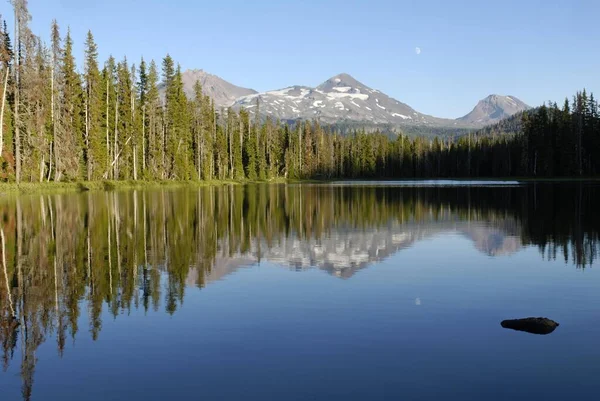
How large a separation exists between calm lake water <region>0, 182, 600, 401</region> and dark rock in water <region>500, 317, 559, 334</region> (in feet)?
0.71

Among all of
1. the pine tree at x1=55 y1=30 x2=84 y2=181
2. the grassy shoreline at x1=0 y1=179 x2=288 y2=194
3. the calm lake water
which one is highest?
the pine tree at x1=55 y1=30 x2=84 y2=181

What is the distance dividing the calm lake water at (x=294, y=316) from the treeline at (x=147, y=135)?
1616 inches

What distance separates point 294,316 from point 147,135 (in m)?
92.6

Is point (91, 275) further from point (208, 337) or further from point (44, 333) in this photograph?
point (208, 337)

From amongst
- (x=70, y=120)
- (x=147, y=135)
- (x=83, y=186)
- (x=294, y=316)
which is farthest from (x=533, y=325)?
(x=147, y=135)

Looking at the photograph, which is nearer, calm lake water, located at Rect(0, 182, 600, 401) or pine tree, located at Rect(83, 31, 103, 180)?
calm lake water, located at Rect(0, 182, 600, 401)

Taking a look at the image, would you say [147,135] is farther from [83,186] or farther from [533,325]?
[533,325]

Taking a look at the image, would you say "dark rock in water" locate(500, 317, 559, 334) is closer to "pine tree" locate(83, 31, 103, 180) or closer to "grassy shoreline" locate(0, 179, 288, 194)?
"grassy shoreline" locate(0, 179, 288, 194)

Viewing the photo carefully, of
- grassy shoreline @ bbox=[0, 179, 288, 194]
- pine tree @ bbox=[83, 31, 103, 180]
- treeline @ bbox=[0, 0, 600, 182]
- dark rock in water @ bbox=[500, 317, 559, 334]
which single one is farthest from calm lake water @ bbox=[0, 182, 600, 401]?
pine tree @ bbox=[83, 31, 103, 180]

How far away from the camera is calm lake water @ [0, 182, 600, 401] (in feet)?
28.6

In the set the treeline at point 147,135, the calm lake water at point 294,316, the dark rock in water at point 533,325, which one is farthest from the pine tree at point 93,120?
the dark rock in water at point 533,325

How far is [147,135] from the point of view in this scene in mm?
100375

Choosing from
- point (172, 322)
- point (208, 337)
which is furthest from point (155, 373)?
point (172, 322)

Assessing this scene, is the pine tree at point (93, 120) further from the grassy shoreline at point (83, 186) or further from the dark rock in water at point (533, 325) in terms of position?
the dark rock in water at point (533, 325)
